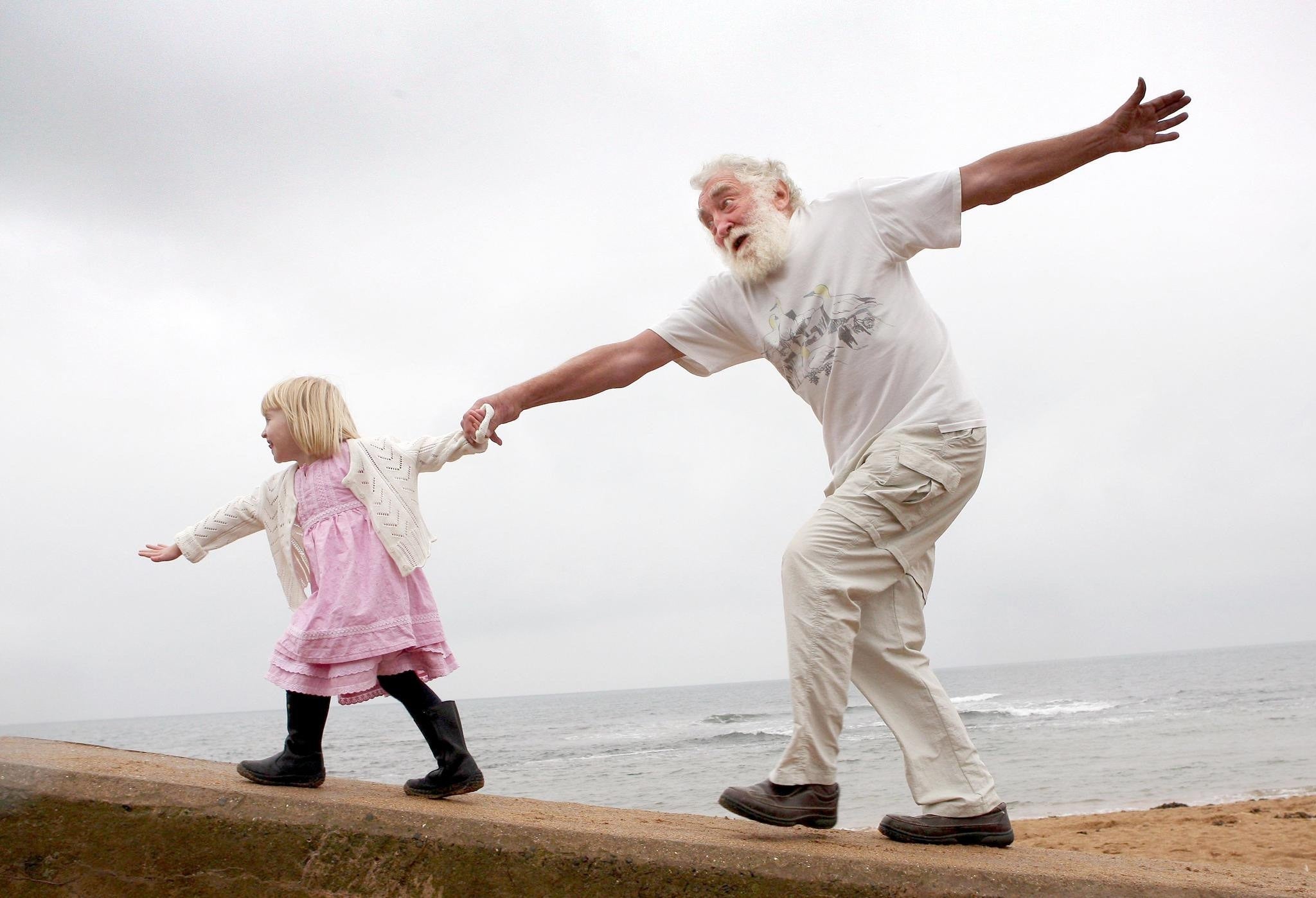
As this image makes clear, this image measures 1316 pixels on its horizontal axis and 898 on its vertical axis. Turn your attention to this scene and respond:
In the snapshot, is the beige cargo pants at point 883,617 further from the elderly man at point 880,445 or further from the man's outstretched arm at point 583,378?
the man's outstretched arm at point 583,378

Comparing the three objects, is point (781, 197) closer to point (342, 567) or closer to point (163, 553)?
point (342, 567)

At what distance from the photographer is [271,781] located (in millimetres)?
3139

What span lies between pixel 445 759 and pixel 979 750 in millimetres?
18831

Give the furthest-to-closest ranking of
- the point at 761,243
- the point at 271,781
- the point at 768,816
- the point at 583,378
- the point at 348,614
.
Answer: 1. the point at 583,378
2. the point at 348,614
3. the point at 271,781
4. the point at 761,243
5. the point at 768,816

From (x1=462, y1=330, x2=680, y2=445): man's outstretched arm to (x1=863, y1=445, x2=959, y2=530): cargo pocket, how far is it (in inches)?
38.3

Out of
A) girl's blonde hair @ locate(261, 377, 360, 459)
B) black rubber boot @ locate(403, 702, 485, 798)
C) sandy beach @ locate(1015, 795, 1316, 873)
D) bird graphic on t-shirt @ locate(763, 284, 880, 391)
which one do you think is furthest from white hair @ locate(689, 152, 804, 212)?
sandy beach @ locate(1015, 795, 1316, 873)

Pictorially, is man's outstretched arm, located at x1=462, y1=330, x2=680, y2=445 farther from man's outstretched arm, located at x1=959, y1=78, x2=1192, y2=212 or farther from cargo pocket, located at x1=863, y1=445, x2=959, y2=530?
man's outstretched arm, located at x1=959, y1=78, x2=1192, y2=212

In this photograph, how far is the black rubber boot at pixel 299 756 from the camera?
3150 millimetres

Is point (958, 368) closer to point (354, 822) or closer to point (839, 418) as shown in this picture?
point (839, 418)

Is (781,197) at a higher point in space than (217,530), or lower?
higher

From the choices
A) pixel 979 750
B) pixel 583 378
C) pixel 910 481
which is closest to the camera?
pixel 910 481

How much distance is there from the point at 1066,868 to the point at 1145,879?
18 centimetres

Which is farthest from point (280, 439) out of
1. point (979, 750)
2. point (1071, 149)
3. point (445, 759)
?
point (979, 750)

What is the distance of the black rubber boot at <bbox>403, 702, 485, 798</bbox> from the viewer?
3.23 metres
